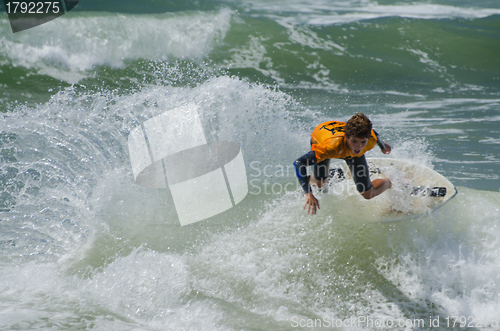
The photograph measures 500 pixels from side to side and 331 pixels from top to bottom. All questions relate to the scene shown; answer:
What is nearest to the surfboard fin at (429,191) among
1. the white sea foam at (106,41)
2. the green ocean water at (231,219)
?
the green ocean water at (231,219)

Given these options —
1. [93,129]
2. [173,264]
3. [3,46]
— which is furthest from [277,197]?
[3,46]

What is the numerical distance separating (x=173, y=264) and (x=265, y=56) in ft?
22.9

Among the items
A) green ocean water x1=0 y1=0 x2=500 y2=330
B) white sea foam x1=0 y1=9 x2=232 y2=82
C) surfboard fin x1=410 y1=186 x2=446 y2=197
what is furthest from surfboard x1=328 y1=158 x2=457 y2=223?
white sea foam x1=0 y1=9 x2=232 y2=82

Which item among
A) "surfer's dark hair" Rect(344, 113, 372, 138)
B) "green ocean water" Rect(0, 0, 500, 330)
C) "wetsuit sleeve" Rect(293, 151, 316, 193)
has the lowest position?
"green ocean water" Rect(0, 0, 500, 330)

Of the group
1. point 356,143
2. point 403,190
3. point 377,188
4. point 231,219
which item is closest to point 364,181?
point 377,188

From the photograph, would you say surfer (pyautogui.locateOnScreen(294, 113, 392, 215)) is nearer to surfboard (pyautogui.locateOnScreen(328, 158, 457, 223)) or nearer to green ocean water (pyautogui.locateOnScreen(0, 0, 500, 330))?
surfboard (pyautogui.locateOnScreen(328, 158, 457, 223))

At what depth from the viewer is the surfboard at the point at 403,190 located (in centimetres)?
340

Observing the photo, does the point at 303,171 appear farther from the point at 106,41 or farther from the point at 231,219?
the point at 106,41

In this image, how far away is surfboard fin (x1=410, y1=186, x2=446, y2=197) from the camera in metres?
3.46

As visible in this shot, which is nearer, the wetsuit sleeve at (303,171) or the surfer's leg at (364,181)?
the wetsuit sleeve at (303,171)

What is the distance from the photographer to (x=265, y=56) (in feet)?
29.8

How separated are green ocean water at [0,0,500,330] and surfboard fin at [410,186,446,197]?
0.71 ft

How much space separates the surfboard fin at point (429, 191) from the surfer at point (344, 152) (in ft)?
0.95

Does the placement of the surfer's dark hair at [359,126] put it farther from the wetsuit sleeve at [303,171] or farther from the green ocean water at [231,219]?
the green ocean water at [231,219]
